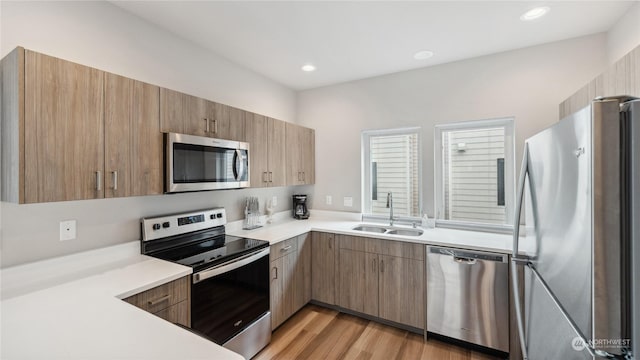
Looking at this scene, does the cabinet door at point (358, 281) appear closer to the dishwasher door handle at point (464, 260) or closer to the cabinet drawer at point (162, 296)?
the dishwasher door handle at point (464, 260)

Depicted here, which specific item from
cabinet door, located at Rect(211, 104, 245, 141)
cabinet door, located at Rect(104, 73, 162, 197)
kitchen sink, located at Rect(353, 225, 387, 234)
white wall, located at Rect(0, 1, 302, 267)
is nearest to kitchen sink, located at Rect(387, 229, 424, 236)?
kitchen sink, located at Rect(353, 225, 387, 234)

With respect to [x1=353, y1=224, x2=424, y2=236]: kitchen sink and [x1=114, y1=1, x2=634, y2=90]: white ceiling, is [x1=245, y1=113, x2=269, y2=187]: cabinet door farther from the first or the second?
[x1=353, y1=224, x2=424, y2=236]: kitchen sink

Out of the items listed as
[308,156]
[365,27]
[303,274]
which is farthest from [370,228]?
[365,27]

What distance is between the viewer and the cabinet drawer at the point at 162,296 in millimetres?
1426

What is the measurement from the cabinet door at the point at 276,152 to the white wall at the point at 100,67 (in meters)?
0.50

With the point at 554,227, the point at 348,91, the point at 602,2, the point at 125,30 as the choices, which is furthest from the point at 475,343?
the point at 125,30

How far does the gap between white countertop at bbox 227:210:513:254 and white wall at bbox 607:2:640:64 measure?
64.1 inches

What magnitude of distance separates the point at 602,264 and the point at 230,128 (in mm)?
2366

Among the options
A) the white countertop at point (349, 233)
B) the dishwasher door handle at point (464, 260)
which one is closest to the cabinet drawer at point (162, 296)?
the white countertop at point (349, 233)

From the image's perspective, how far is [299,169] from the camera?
3.28 m

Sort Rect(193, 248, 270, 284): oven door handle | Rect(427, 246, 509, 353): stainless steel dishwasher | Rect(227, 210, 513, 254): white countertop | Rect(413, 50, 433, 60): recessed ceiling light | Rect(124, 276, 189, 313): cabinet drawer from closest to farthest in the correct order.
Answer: Rect(124, 276, 189, 313): cabinet drawer
Rect(193, 248, 270, 284): oven door handle
Rect(427, 246, 509, 353): stainless steel dishwasher
Rect(227, 210, 513, 254): white countertop
Rect(413, 50, 433, 60): recessed ceiling light

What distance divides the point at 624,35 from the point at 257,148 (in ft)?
9.94

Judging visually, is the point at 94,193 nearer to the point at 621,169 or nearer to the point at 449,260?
the point at 621,169

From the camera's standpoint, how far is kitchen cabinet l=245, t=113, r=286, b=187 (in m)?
2.59
